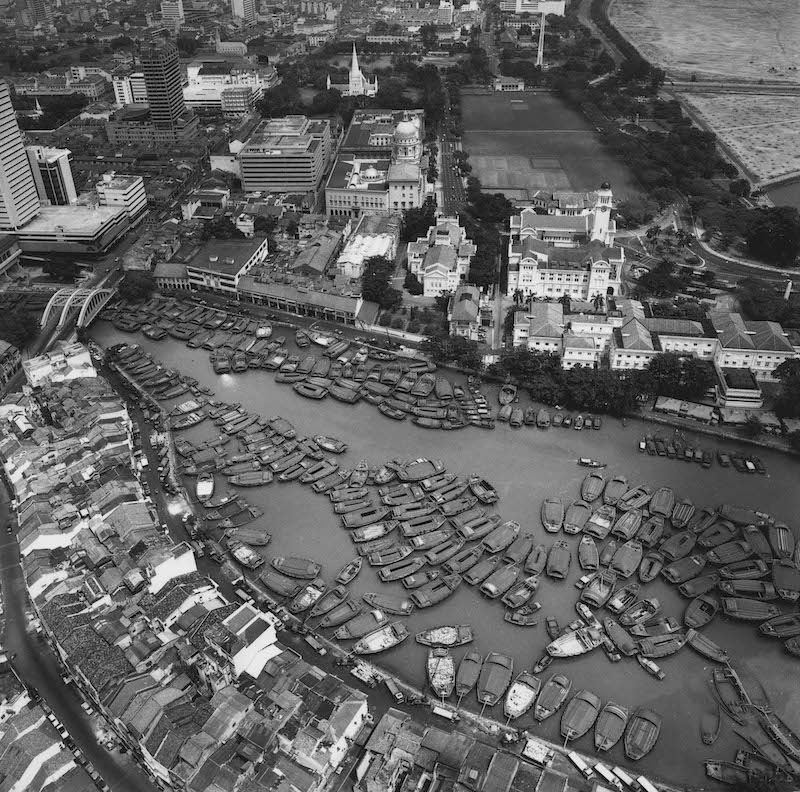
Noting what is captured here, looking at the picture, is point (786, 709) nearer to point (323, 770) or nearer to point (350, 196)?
point (323, 770)

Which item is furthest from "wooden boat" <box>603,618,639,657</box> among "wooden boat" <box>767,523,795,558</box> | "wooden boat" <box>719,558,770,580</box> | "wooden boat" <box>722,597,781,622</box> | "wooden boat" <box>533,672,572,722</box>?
"wooden boat" <box>767,523,795,558</box>

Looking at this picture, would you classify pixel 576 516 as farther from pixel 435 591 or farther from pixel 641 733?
pixel 641 733

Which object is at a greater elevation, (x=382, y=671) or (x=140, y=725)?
(x=140, y=725)

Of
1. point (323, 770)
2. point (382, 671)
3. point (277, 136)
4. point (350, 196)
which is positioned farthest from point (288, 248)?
point (323, 770)

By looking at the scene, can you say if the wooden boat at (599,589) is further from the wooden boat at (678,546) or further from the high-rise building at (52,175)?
the high-rise building at (52,175)

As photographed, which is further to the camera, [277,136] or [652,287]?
[277,136]

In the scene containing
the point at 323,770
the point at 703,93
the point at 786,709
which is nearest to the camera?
the point at 323,770

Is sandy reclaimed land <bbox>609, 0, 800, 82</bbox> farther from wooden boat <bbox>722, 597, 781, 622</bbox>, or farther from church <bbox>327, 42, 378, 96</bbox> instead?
wooden boat <bbox>722, 597, 781, 622</bbox>
